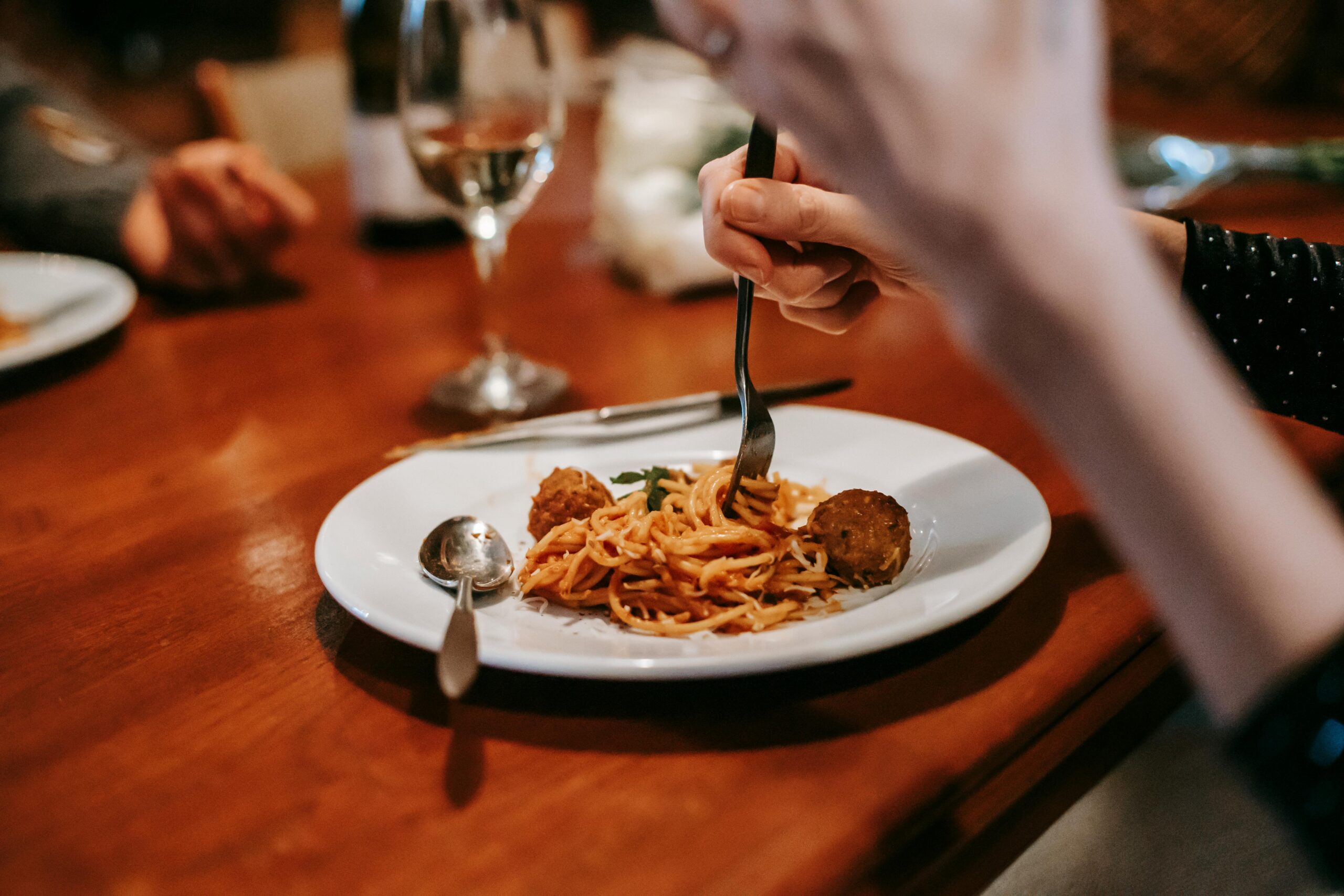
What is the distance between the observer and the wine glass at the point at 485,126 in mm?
1287

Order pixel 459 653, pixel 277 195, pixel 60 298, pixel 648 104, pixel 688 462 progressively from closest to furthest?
pixel 459 653
pixel 688 462
pixel 60 298
pixel 277 195
pixel 648 104

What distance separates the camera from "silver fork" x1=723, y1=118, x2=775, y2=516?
0.84 metres

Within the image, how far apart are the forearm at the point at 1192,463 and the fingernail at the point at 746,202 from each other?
1.34 feet

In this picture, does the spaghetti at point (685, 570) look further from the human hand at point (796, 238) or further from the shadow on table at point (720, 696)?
the human hand at point (796, 238)

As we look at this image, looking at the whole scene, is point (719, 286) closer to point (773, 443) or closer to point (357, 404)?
point (357, 404)

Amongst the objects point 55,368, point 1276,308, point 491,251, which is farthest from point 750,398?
point 55,368

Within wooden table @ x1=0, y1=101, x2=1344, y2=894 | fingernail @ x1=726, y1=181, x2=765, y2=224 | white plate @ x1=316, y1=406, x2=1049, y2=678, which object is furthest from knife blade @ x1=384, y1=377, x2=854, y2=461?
fingernail @ x1=726, y1=181, x2=765, y2=224

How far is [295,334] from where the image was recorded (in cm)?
153

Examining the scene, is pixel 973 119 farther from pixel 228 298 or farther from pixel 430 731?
pixel 228 298

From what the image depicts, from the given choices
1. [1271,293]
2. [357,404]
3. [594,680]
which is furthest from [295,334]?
[1271,293]

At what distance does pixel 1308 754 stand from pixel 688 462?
583 millimetres

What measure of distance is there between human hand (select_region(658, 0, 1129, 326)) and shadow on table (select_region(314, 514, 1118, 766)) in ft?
0.96

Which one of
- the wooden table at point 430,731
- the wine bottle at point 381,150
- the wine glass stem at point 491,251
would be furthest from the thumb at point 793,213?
the wine bottle at point 381,150

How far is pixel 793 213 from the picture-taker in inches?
33.4
